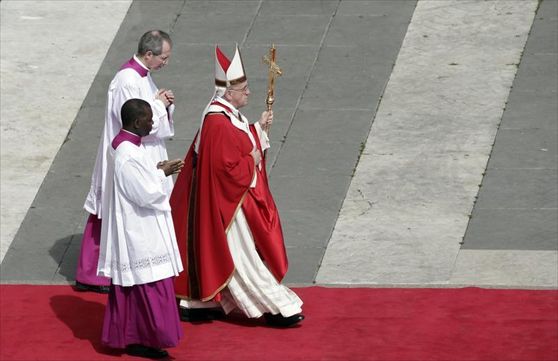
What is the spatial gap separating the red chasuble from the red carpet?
0.42m

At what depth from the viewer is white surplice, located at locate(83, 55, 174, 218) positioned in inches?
433

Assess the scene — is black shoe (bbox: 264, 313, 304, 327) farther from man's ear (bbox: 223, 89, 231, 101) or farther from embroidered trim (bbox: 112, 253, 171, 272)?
man's ear (bbox: 223, 89, 231, 101)

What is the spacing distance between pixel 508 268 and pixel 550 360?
5.25ft

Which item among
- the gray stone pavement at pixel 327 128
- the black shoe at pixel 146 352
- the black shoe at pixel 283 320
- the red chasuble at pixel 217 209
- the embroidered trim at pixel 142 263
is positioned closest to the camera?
the embroidered trim at pixel 142 263

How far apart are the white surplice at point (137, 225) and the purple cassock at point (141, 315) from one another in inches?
3.5

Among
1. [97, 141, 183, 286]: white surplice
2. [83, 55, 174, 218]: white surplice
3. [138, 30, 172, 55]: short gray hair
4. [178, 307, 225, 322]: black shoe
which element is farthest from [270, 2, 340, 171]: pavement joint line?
[97, 141, 183, 286]: white surplice

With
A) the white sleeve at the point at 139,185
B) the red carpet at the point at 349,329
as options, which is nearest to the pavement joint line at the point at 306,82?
the red carpet at the point at 349,329

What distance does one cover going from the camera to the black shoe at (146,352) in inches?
400

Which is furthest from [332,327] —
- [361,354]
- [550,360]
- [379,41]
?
[379,41]

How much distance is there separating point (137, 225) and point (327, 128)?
13.3 ft

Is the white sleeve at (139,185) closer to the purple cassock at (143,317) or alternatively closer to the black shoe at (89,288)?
the purple cassock at (143,317)

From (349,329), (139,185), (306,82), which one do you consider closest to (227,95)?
(139,185)

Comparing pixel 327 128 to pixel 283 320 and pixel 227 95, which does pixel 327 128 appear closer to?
pixel 227 95

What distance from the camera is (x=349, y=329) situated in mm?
10609
